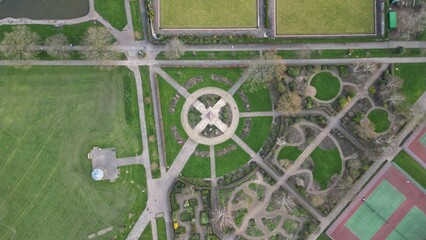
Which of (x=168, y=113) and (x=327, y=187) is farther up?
(x=327, y=187)

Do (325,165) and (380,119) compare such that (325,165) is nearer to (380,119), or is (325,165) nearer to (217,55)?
(380,119)

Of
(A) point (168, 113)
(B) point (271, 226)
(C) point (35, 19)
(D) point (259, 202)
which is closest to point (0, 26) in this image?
(C) point (35, 19)

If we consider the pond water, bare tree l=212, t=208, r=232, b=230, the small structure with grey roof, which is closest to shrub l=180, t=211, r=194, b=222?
bare tree l=212, t=208, r=232, b=230

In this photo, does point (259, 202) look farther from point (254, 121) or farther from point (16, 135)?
point (16, 135)

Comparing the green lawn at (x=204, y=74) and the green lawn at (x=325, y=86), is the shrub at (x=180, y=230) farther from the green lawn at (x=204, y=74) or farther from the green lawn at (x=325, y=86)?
the green lawn at (x=325, y=86)

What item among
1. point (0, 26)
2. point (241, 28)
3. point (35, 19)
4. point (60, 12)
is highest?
point (241, 28)

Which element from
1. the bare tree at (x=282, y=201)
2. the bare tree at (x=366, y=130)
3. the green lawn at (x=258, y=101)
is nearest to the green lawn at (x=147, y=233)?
the bare tree at (x=282, y=201)
